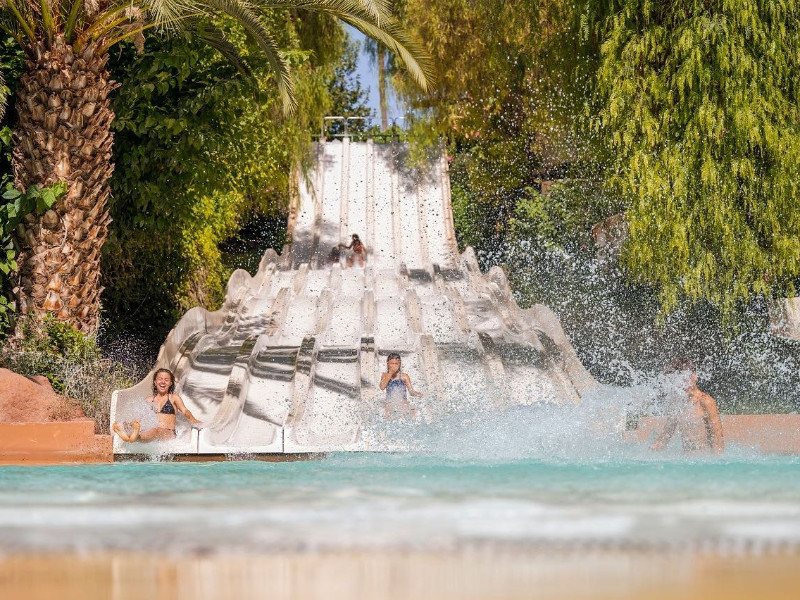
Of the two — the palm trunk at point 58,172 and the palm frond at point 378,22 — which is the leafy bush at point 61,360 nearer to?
the palm trunk at point 58,172

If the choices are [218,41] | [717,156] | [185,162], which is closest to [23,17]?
[218,41]

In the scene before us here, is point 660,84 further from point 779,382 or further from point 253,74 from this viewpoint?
point 253,74

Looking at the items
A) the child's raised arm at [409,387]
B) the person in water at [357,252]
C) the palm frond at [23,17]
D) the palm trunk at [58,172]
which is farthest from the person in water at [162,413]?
the person in water at [357,252]

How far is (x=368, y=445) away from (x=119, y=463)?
194 cm

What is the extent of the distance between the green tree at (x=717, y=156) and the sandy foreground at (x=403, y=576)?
25.6 feet

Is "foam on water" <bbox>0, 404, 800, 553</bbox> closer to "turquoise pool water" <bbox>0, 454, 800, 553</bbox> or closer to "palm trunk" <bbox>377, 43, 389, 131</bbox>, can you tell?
"turquoise pool water" <bbox>0, 454, 800, 553</bbox>

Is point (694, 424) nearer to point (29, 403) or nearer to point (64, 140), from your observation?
point (29, 403)

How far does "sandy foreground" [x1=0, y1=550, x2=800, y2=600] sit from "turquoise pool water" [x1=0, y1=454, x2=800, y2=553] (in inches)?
3.2

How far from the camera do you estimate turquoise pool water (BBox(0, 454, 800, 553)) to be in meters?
4.33

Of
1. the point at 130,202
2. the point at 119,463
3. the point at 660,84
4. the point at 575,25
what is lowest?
the point at 119,463

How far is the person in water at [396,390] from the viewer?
10039 mm

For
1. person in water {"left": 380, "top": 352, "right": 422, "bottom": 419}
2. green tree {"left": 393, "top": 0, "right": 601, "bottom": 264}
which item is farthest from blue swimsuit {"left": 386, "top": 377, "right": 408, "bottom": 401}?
green tree {"left": 393, "top": 0, "right": 601, "bottom": 264}

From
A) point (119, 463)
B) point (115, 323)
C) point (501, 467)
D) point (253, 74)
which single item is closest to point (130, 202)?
point (253, 74)

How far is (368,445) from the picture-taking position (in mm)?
8766
